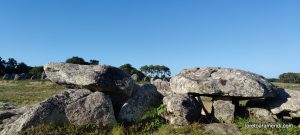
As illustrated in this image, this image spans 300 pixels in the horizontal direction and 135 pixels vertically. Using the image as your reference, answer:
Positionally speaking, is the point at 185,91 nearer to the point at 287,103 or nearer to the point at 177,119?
the point at 177,119

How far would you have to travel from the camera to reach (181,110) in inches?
693

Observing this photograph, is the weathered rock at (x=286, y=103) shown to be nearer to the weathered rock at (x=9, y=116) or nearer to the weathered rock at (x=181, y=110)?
the weathered rock at (x=181, y=110)

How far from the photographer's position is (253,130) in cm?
1642

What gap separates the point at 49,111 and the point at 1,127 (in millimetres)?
2795

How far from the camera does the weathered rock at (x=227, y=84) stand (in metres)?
18.8

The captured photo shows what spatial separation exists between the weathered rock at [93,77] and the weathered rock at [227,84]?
3.09 metres

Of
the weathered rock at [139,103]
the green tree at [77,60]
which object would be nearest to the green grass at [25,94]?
the weathered rock at [139,103]

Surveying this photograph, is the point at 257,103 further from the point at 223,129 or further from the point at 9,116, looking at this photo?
the point at 9,116

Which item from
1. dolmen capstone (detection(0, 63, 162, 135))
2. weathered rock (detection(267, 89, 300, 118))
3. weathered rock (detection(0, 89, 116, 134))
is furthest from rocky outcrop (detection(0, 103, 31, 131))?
weathered rock (detection(267, 89, 300, 118))

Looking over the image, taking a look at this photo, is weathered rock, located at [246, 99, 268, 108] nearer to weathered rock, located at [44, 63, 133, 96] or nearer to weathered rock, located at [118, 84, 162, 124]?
weathered rock, located at [118, 84, 162, 124]

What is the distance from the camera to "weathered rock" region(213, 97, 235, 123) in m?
18.8

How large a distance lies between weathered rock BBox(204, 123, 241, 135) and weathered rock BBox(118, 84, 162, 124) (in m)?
3.76

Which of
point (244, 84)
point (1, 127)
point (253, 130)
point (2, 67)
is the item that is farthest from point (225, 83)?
point (2, 67)

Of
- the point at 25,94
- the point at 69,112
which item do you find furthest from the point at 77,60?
the point at 69,112
